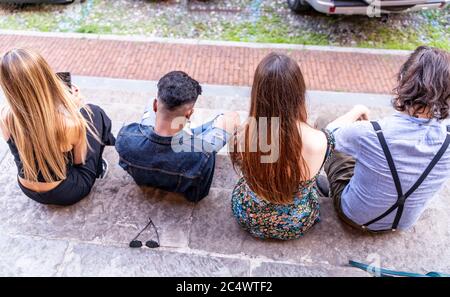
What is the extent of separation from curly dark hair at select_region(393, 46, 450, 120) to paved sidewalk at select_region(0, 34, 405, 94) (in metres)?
2.79

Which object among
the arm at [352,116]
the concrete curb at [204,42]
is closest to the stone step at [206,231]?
the arm at [352,116]

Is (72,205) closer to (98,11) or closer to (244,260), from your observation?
(244,260)

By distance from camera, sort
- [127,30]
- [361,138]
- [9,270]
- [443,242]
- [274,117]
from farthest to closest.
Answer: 1. [127,30]
2. [443,242]
3. [9,270]
4. [361,138]
5. [274,117]

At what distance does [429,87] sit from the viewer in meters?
1.93

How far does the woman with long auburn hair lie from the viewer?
1.83 m

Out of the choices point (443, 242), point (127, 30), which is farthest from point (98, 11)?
point (443, 242)

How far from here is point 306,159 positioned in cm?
199

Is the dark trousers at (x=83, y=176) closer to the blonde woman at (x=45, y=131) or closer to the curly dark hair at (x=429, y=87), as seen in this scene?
the blonde woman at (x=45, y=131)

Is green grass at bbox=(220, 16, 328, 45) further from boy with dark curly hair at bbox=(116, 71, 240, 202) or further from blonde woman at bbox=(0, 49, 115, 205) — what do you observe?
blonde woman at bbox=(0, 49, 115, 205)

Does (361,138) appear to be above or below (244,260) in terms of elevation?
above

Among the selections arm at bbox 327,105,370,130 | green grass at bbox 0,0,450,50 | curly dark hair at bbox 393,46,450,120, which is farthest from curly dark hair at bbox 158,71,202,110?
green grass at bbox 0,0,450,50

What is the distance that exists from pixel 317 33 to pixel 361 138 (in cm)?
409

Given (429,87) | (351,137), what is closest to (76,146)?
(351,137)

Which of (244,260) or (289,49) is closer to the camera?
(244,260)
